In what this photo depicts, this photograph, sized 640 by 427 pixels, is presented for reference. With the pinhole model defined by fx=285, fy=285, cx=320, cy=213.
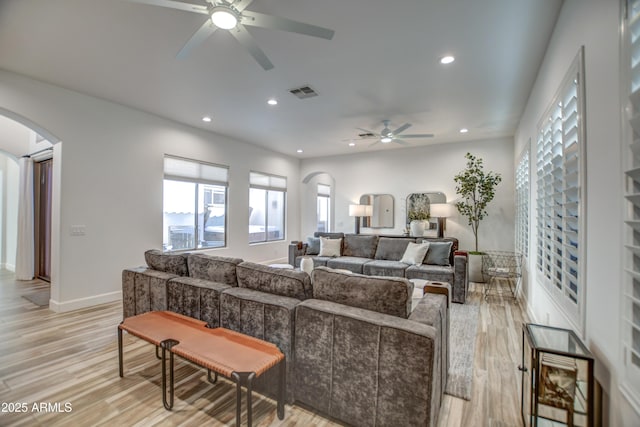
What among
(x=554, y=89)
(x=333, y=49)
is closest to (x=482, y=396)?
(x=554, y=89)

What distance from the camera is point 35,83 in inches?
141

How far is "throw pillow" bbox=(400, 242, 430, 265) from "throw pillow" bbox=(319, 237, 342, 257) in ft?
4.51

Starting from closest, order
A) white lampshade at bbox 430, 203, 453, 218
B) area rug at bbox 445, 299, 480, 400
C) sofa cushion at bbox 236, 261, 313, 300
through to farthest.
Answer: sofa cushion at bbox 236, 261, 313, 300, area rug at bbox 445, 299, 480, 400, white lampshade at bbox 430, 203, 453, 218

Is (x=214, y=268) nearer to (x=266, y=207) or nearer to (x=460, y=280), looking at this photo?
(x=460, y=280)

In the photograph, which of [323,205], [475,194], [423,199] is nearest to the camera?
[475,194]

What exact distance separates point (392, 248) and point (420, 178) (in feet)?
7.11

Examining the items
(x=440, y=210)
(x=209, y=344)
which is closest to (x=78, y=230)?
(x=209, y=344)

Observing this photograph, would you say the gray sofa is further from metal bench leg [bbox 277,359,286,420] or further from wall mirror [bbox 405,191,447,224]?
metal bench leg [bbox 277,359,286,420]

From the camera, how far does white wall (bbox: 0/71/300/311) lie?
375 cm

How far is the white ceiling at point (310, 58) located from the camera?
2363mm

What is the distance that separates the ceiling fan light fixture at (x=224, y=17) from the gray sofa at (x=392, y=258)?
13.4 feet

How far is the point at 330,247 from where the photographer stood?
6.01 metres

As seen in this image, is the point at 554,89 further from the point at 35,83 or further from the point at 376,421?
the point at 35,83

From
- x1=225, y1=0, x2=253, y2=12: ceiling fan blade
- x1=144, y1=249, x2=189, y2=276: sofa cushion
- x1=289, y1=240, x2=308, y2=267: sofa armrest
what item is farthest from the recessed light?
x1=289, y1=240, x2=308, y2=267: sofa armrest
